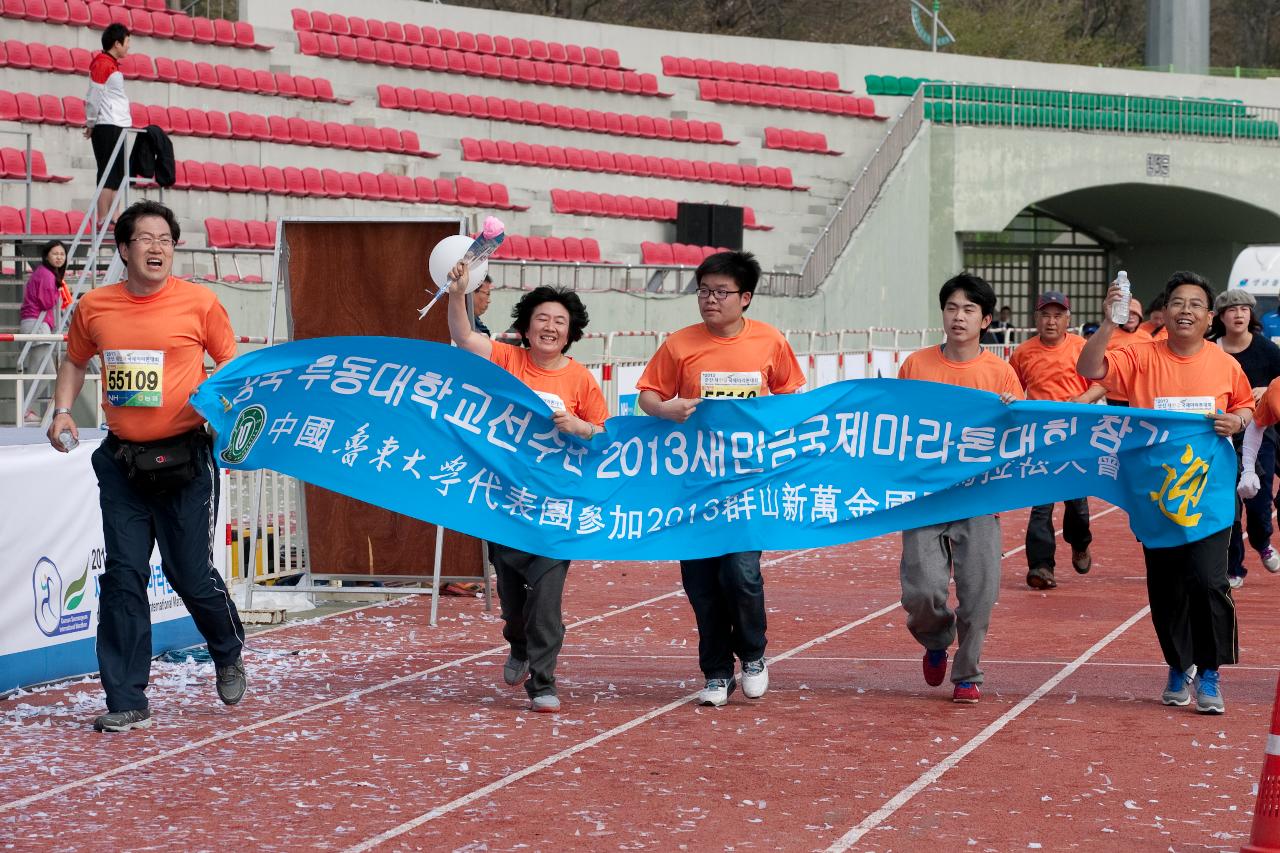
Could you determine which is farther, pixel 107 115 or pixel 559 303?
pixel 107 115

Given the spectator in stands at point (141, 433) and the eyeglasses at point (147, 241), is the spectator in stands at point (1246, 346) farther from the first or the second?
the eyeglasses at point (147, 241)

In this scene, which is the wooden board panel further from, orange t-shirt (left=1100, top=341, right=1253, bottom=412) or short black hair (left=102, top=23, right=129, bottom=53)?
short black hair (left=102, top=23, right=129, bottom=53)

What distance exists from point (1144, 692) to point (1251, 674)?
2.79ft

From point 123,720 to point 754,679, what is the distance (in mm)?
2705

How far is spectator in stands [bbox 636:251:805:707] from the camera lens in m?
7.86

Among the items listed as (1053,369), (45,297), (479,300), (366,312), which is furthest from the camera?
(45,297)

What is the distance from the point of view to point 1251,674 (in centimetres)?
874

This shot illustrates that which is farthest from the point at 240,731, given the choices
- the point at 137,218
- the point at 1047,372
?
the point at 1047,372

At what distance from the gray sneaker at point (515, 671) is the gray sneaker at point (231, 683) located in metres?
1.19

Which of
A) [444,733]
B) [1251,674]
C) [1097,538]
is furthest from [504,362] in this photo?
[1097,538]

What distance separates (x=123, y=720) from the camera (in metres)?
7.36

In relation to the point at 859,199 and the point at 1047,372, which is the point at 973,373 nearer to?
the point at 1047,372

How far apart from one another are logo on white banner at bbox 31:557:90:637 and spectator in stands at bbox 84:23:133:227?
993 centimetres

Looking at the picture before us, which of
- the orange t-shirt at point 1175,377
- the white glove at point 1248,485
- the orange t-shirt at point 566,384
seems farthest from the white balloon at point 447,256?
the white glove at point 1248,485
